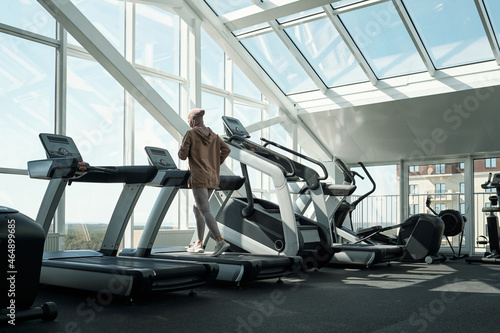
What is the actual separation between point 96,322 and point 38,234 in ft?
1.94

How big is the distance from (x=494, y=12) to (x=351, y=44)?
6.54 feet

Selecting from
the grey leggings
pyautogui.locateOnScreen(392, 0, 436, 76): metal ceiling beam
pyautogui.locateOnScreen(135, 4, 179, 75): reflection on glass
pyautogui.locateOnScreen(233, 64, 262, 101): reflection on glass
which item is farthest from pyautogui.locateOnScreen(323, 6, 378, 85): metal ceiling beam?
the grey leggings

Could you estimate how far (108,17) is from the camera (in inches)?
275

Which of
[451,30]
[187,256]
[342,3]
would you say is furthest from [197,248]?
[451,30]

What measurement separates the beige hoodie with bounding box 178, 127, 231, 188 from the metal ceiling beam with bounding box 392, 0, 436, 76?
3.87m

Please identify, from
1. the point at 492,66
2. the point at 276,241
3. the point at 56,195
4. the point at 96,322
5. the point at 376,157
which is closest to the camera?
the point at 96,322

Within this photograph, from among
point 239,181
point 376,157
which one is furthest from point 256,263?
point 376,157

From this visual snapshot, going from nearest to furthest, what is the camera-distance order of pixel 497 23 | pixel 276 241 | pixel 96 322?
1. pixel 96 322
2. pixel 276 241
3. pixel 497 23

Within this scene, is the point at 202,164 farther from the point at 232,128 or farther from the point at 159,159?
the point at 232,128

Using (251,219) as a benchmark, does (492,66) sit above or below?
above

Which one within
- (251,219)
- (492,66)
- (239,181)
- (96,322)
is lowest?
(96,322)

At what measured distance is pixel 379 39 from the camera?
7664 millimetres

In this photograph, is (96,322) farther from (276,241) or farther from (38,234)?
(276,241)

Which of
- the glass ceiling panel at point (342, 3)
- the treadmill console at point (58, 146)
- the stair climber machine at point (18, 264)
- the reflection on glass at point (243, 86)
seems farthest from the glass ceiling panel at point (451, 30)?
the stair climber machine at point (18, 264)
